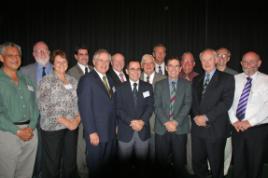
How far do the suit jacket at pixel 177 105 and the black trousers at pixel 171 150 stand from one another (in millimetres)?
82

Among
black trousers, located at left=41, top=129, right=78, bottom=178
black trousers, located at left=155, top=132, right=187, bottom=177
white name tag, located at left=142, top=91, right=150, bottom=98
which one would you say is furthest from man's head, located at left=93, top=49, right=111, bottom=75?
black trousers, located at left=155, top=132, right=187, bottom=177

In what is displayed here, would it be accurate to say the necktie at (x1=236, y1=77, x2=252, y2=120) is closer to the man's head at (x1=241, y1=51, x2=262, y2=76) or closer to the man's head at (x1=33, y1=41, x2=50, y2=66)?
the man's head at (x1=241, y1=51, x2=262, y2=76)

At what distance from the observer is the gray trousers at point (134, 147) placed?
9.78 ft

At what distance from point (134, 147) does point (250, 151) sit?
4.91 feet

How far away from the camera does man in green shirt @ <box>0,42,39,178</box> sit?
2.59 m

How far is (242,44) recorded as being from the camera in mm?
5484

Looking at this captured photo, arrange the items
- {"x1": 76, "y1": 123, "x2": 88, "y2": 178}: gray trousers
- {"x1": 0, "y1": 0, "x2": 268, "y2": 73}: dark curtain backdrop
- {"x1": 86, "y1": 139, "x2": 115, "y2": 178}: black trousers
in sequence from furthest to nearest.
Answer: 1. {"x1": 0, "y1": 0, "x2": 268, "y2": 73}: dark curtain backdrop
2. {"x1": 76, "y1": 123, "x2": 88, "y2": 178}: gray trousers
3. {"x1": 86, "y1": 139, "x2": 115, "y2": 178}: black trousers

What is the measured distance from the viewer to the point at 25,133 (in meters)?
2.64

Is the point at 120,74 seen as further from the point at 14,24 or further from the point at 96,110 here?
the point at 14,24

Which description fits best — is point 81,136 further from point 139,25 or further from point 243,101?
point 139,25

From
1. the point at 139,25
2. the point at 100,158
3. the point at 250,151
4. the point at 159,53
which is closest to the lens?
the point at 100,158

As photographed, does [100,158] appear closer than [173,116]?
Yes

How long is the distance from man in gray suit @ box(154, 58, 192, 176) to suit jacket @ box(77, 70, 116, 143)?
0.68 metres

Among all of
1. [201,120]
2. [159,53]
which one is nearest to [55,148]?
[201,120]
